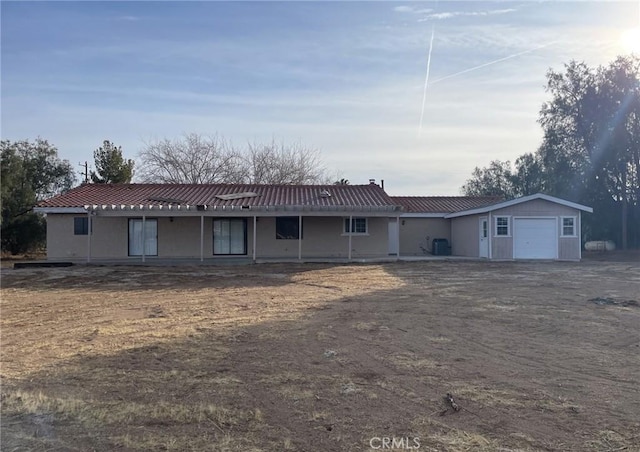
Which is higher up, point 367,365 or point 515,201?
point 515,201

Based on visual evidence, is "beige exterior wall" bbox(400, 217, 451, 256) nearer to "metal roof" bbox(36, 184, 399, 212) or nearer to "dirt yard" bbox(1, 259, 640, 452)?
"metal roof" bbox(36, 184, 399, 212)

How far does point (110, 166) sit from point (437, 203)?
72.1 ft

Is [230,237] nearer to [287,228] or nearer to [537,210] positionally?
[287,228]

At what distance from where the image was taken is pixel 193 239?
23500 mm

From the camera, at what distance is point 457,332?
27.6 feet

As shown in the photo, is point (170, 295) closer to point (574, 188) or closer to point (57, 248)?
point (57, 248)

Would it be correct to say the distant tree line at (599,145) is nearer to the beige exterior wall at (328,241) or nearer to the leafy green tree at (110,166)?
the beige exterior wall at (328,241)

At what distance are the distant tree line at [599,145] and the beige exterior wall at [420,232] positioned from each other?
10.5m

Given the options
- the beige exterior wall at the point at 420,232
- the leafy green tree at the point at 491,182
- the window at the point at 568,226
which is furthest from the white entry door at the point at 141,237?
the leafy green tree at the point at 491,182

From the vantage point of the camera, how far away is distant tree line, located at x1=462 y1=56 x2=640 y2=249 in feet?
104

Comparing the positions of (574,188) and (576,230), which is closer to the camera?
(576,230)

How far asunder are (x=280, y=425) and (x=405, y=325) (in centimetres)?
478

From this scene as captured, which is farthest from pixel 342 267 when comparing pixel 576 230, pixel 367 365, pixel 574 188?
pixel 574 188

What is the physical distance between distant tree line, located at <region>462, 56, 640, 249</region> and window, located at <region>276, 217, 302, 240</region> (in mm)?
19685
